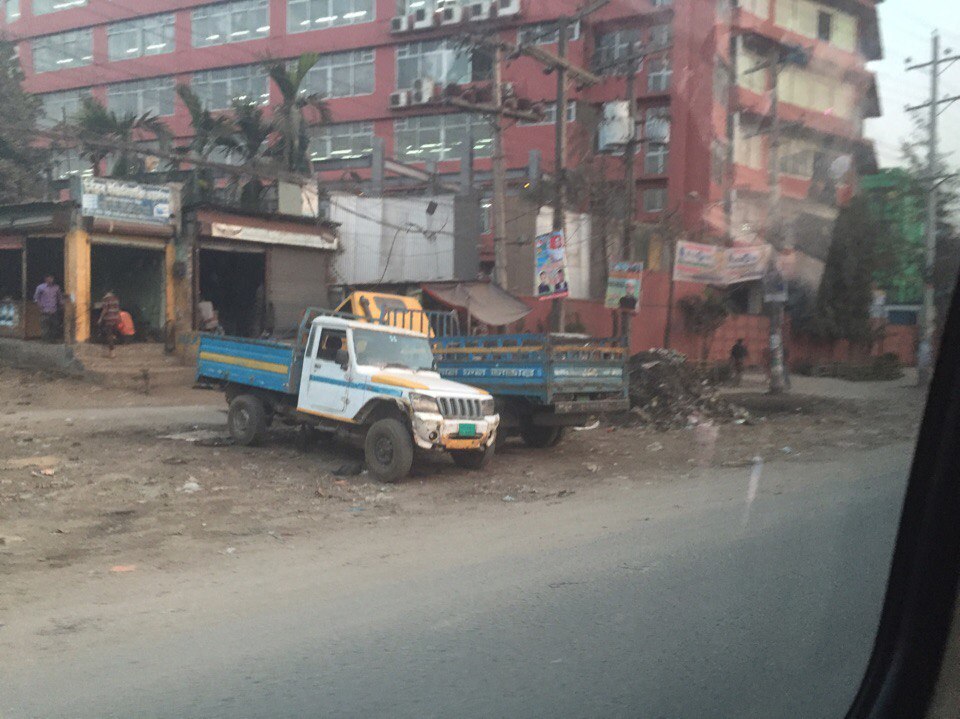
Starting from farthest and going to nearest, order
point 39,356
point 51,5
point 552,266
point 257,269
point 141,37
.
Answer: point 257,269 → point 141,37 → point 39,356 → point 51,5 → point 552,266

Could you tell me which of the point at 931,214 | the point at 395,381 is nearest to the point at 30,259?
the point at 395,381

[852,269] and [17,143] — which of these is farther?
[17,143]

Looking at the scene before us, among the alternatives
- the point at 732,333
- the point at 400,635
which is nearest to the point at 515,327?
the point at 732,333

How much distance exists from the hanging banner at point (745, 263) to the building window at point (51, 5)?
17.7m

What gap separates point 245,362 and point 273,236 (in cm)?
1403

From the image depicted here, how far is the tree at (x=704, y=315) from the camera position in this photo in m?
20.2

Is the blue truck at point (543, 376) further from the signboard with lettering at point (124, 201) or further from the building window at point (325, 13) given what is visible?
the building window at point (325, 13)

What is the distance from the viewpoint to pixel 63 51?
24.1 meters

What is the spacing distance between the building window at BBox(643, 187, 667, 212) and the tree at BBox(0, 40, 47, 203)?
17.4 m

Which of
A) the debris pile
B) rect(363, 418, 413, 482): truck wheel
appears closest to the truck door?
rect(363, 418, 413, 482): truck wheel

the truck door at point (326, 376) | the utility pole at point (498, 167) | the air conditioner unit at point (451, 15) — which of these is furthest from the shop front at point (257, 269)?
the truck door at point (326, 376)

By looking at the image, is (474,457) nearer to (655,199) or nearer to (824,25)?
(824,25)

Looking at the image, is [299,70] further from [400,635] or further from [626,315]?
[400,635]

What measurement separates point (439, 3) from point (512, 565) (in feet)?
59.5
